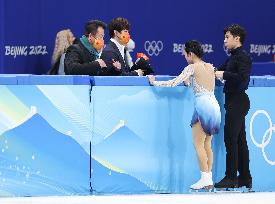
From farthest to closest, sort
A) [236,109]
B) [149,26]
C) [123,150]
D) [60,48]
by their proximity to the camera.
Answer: [149,26] → [60,48] → [236,109] → [123,150]

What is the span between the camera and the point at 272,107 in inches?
346

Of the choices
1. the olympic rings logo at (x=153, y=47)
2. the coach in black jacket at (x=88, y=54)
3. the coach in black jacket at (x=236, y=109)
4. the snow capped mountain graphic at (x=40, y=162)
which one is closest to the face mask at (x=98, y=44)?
the coach in black jacket at (x=88, y=54)

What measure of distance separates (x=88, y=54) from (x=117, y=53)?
37 centimetres

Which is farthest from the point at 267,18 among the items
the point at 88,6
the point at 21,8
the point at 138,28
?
the point at 21,8

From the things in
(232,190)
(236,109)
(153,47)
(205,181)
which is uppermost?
(153,47)

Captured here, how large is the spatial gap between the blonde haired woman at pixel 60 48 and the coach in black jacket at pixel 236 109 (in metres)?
4.40

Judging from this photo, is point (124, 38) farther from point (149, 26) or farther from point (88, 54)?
point (149, 26)

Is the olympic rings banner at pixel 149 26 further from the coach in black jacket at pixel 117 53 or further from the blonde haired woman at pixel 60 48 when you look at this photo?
the coach in black jacket at pixel 117 53

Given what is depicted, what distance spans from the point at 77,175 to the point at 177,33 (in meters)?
7.21

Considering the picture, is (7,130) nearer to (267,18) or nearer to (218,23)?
(218,23)

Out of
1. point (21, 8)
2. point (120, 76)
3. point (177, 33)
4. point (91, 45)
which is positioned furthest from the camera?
point (177, 33)

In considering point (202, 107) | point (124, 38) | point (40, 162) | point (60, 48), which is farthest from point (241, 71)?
point (60, 48)

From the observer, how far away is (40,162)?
8195mm

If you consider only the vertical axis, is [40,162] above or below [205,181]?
above
